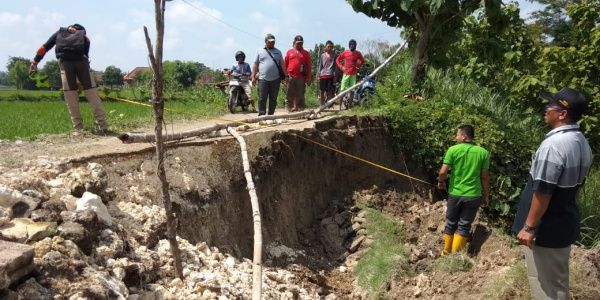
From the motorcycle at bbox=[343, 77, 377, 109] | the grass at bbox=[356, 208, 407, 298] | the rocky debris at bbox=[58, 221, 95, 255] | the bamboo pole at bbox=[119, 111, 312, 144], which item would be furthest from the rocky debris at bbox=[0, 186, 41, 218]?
the motorcycle at bbox=[343, 77, 377, 109]

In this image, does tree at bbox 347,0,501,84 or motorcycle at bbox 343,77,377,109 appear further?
motorcycle at bbox 343,77,377,109

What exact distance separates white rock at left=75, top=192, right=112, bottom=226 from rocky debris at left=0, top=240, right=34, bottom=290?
1042mm

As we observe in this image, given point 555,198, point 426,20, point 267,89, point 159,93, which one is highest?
point 426,20

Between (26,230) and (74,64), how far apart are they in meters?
4.22

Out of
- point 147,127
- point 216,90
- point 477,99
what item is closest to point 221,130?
point 147,127

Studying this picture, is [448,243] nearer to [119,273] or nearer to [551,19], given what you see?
[119,273]

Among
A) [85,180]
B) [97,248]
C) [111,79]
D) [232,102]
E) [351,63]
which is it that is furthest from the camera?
[111,79]

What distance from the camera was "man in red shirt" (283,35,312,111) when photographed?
10.4 metres

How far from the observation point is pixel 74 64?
23.7 feet

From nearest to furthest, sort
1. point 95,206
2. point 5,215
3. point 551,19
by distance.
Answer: point 5,215 < point 95,206 < point 551,19

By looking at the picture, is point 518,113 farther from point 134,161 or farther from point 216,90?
point 216,90

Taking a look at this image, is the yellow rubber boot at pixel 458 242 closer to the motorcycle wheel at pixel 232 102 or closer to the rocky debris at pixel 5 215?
the rocky debris at pixel 5 215

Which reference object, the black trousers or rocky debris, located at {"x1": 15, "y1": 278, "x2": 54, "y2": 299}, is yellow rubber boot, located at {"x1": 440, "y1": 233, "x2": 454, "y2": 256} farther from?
rocky debris, located at {"x1": 15, "y1": 278, "x2": 54, "y2": 299}

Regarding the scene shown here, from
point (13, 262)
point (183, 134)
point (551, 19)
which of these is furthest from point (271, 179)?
point (551, 19)
